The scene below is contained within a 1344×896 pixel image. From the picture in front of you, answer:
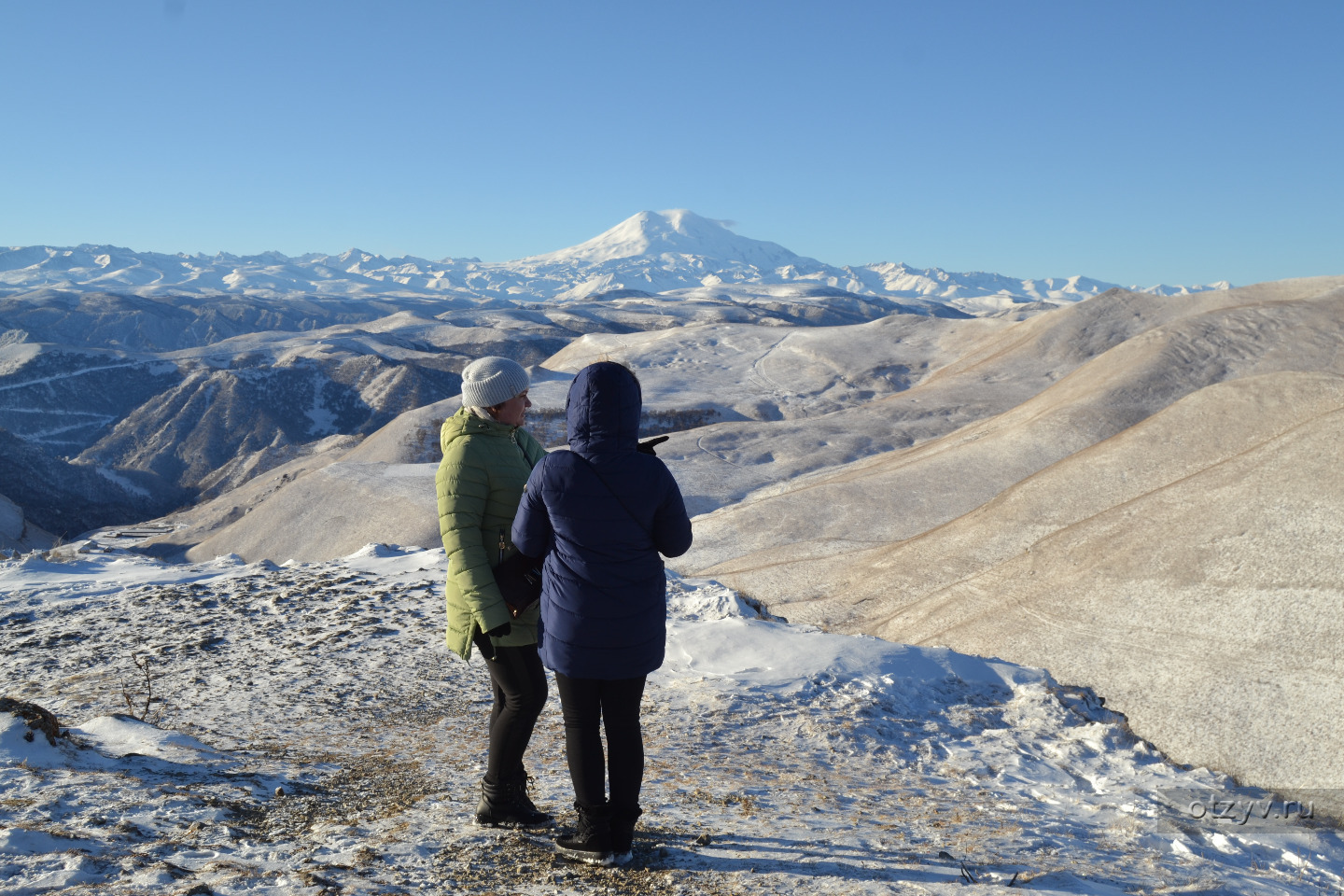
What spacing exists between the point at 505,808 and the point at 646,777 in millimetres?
1261

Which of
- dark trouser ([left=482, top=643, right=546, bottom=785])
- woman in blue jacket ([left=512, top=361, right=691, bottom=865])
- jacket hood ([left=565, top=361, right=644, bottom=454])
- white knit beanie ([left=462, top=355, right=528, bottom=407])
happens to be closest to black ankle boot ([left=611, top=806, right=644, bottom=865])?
woman in blue jacket ([left=512, top=361, right=691, bottom=865])

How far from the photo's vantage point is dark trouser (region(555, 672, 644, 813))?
357cm

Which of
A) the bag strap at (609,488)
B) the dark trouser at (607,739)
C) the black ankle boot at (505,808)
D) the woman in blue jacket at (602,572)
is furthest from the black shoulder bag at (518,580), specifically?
the black ankle boot at (505,808)

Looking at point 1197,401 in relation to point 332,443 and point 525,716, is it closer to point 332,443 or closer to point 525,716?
point 525,716

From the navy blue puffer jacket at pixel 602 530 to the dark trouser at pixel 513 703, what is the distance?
37cm

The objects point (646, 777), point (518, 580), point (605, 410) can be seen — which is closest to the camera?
point (605, 410)

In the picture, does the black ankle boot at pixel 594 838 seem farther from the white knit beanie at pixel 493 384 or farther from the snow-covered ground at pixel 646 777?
the white knit beanie at pixel 493 384

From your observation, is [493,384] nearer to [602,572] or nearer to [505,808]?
[602,572]

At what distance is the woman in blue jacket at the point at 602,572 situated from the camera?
11.2 feet

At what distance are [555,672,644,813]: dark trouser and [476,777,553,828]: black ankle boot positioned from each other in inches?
19.6

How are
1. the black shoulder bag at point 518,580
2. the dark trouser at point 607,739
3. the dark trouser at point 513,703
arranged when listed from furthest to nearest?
1. the dark trouser at point 513,703
2. the black shoulder bag at point 518,580
3. the dark trouser at point 607,739

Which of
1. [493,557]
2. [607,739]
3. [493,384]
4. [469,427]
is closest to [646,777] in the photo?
[607,739]

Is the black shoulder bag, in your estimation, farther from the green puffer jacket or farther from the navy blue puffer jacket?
the navy blue puffer jacket

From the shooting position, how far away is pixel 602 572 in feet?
11.4
